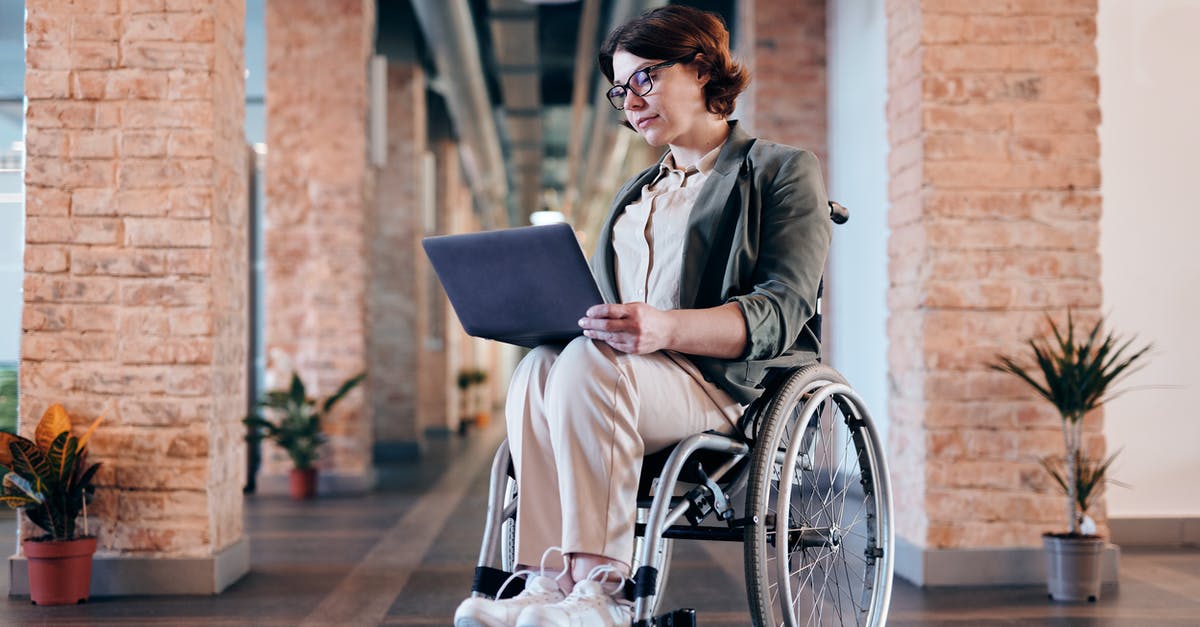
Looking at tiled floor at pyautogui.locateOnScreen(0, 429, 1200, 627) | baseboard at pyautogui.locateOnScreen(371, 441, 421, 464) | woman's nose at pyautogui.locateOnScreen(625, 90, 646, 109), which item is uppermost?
woman's nose at pyautogui.locateOnScreen(625, 90, 646, 109)

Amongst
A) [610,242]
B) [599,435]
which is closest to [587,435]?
[599,435]

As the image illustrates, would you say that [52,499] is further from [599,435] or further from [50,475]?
[599,435]

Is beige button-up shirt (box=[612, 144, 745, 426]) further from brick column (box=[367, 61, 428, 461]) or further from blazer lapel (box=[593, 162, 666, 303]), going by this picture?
brick column (box=[367, 61, 428, 461])

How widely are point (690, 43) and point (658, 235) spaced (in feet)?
1.17

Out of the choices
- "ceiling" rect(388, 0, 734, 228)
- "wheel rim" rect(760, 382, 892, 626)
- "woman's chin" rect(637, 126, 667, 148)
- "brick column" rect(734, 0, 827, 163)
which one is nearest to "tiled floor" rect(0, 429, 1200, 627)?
"wheel rim" rect(760, 382, 892, 626)

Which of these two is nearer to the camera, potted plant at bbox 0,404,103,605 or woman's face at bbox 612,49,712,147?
woman's face at bbox 612,49,712,147

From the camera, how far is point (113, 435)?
129 inches

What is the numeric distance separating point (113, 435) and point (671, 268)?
2163 mm

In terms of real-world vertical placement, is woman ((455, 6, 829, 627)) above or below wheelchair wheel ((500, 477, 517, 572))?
above

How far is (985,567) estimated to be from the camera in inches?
128

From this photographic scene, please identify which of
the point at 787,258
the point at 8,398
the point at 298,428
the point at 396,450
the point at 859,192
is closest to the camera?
the point at 787,258

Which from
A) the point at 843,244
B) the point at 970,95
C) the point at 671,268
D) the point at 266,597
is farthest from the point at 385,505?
the point at 671,268

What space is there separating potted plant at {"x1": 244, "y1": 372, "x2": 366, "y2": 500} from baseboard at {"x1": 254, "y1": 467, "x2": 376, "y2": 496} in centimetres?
18

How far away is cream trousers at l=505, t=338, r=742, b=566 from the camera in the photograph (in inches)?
61.5
